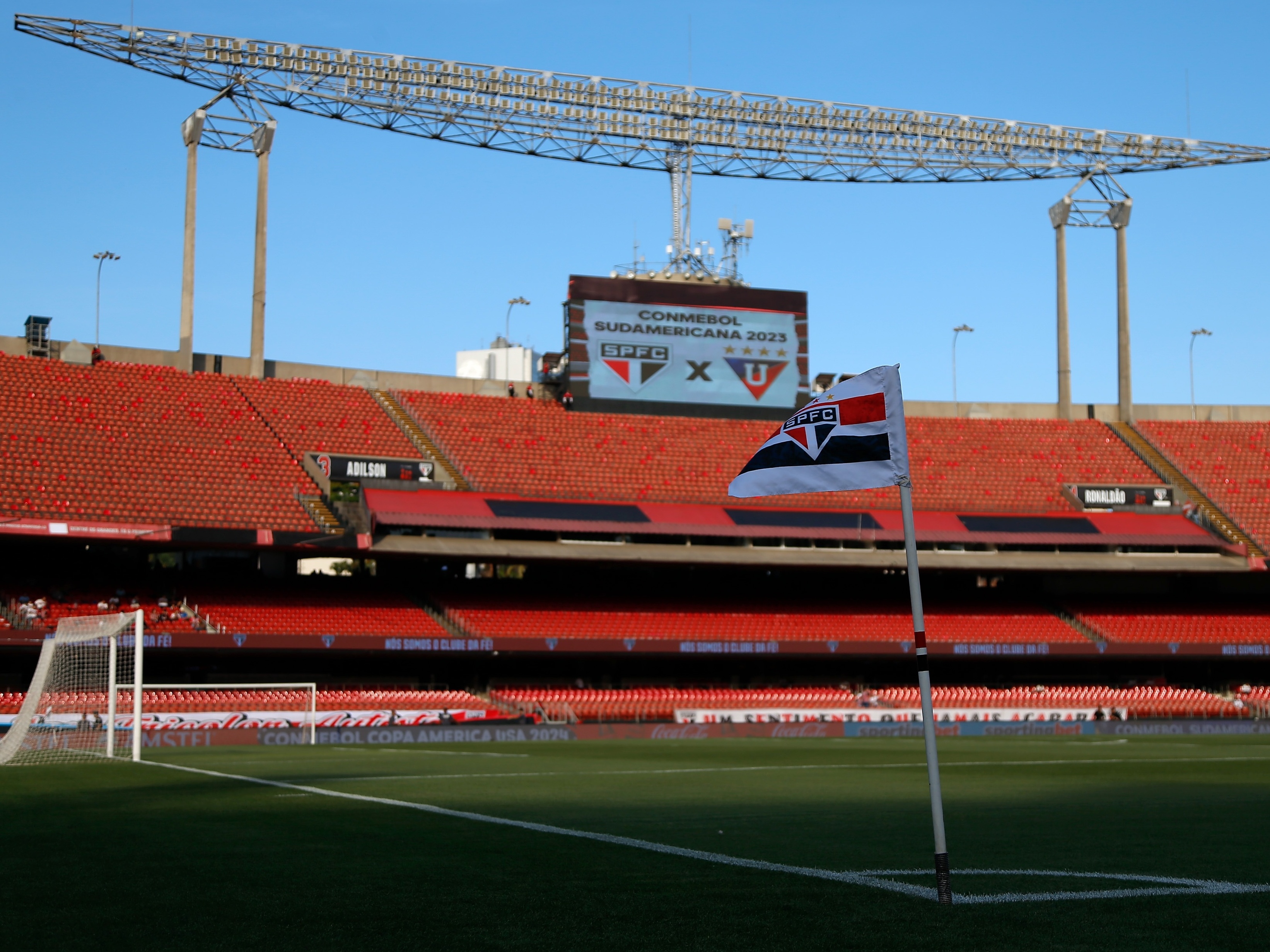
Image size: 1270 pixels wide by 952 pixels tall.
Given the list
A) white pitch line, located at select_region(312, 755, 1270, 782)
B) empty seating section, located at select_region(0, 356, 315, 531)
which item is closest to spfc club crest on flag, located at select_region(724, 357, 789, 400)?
empty seating section, located at select_region(0, 356, 315, 531)

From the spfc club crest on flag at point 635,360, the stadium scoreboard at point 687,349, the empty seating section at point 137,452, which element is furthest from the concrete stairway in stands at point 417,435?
the spfc club crest on flag at point 635,360

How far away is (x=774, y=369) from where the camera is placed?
5750cm

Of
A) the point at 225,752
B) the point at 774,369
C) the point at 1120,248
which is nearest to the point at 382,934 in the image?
the point at 225,752

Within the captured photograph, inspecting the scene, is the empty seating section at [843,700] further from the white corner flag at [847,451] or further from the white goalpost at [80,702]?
the white corner flag at [847,451]

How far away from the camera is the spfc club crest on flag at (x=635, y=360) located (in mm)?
56656

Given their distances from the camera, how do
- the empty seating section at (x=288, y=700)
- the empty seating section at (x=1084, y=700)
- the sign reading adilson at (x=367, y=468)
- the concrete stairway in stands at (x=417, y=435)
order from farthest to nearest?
1. the concrete stairway in stands at (x=417, y=435)
2. the sign reading adilson at (x=367, y=468)
3. the empty seating section at (x=1084, y=700)
4. the empty seating section at (x=288, y=700)

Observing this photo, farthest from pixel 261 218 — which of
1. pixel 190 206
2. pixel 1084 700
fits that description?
pixel 1084 700

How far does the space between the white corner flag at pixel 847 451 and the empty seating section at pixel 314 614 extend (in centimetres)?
3573

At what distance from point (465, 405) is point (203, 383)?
10.9 meters

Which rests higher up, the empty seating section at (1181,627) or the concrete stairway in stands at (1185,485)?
the concrete stairway in stands at (1185,485)

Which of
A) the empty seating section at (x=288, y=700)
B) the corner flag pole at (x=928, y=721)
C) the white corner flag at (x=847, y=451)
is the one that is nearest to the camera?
the corner flag pole at (x=928, y=721)

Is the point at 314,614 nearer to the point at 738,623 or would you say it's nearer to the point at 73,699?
the point at 738,623

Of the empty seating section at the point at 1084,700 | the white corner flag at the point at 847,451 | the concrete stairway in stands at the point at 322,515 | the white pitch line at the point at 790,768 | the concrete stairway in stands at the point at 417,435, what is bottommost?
the empty seating section at the point at 1084,700

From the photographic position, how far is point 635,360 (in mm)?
56938
